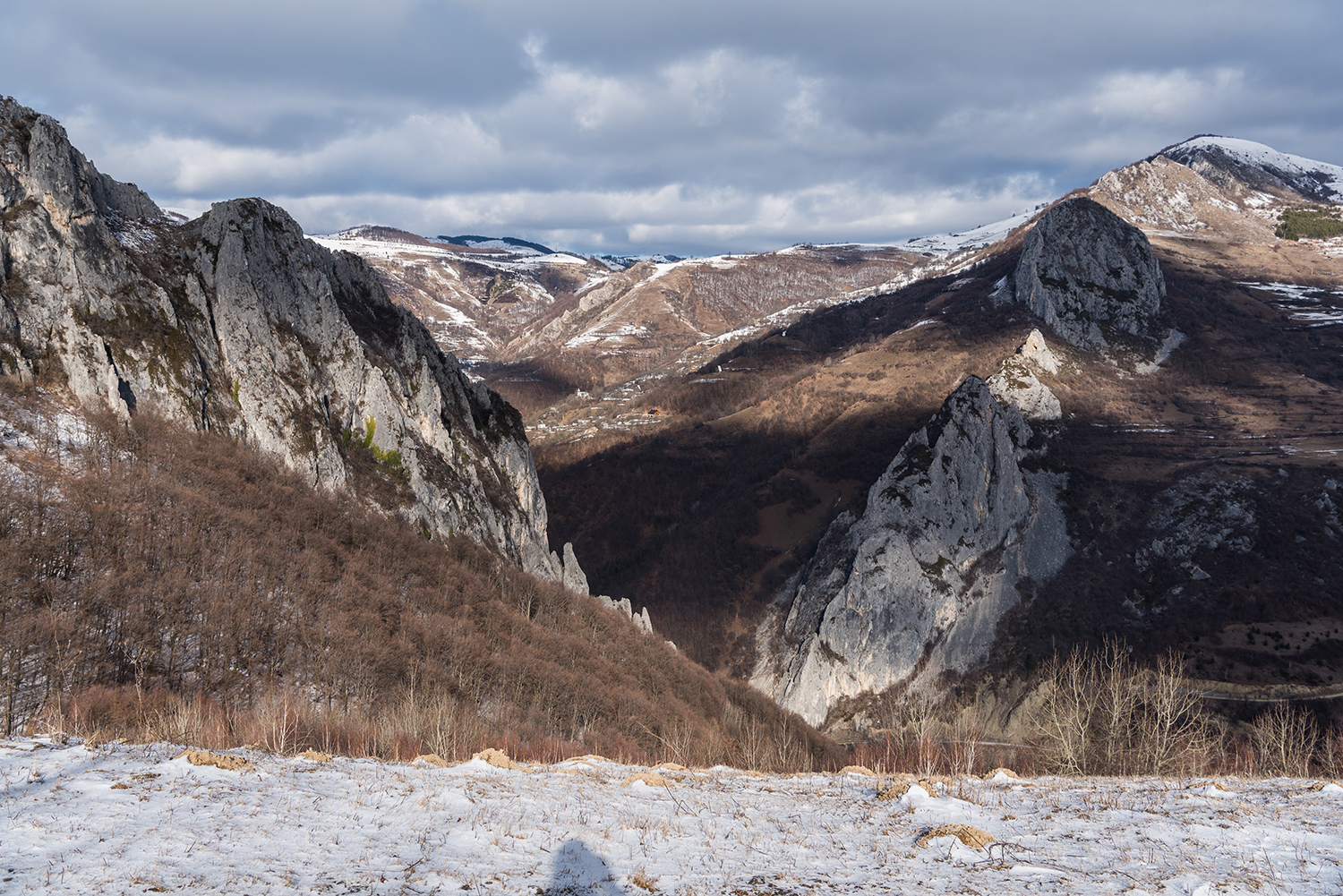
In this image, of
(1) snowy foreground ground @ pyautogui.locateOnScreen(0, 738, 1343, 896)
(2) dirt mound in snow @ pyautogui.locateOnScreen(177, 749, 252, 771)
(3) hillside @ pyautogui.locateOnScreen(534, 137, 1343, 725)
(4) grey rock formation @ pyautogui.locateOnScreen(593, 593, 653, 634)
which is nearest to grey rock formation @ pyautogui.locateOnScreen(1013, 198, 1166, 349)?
(3) hillside @ pyautogui.locateOnScreen(534, 137, 1343, 725)

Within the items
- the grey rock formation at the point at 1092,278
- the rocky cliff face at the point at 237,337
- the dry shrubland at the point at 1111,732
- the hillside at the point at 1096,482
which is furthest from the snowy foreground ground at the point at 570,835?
the grey rock formation at the point at 1092,278

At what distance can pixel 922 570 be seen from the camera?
286ft

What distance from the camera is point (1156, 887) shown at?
855 centimetres

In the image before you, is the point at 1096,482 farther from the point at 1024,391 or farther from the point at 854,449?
the point at 854,449

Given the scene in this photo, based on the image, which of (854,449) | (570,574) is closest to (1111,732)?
(570,574)

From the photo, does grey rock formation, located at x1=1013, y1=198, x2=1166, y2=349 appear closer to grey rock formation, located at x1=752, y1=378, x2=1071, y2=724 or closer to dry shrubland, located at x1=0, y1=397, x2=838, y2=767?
grey rock formation, located at x1=752, y1=378, x2=1071, y2=724

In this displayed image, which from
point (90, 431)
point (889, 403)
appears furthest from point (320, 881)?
point (889, 403)

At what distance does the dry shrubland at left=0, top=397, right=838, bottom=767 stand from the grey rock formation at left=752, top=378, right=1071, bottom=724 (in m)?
46.8

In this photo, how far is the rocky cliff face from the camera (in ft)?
99.3

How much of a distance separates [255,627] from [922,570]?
265 feet

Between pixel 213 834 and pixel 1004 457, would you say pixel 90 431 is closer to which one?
pixel 213 834

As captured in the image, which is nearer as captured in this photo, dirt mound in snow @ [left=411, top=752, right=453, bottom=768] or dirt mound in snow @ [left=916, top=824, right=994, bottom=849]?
dirt mound in snow @ [left=916, top=824, right=994, bottom=849]

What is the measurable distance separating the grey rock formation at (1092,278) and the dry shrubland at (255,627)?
16769 cm

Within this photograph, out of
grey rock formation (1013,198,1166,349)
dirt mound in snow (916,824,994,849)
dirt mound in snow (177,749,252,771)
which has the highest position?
grey rock formation (1013,198,1166,349)
